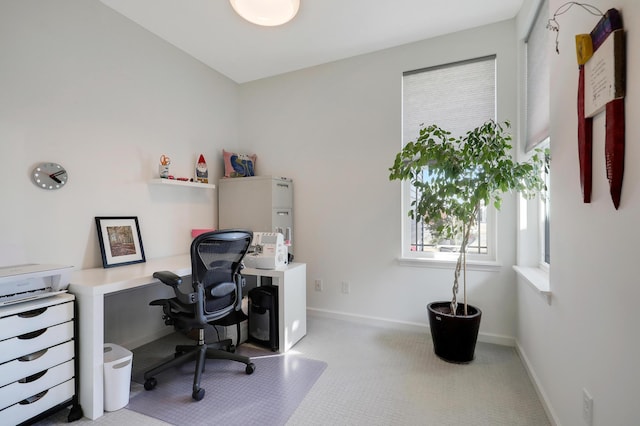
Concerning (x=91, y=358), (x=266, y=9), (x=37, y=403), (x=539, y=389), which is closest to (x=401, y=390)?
(x=539, y=389)

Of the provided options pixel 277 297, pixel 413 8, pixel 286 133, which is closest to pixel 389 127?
pixel 413 8

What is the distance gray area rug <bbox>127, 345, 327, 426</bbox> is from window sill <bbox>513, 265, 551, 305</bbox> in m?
1.51

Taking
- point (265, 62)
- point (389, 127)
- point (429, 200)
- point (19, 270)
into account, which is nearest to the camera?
point (19, 270)

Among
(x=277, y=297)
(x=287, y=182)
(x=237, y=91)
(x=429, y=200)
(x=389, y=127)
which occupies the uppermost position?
(x=237, y=91)

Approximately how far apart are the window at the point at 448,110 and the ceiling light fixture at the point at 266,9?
4.76ft

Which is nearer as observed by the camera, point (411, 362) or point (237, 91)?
point (411, 362)

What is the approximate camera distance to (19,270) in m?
1.61

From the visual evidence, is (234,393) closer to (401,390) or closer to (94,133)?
(401,390)

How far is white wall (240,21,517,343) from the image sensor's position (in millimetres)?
2598

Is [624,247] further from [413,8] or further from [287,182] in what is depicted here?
[287,182]

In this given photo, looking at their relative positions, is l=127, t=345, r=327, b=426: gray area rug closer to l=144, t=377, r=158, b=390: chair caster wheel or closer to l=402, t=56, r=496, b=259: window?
l=144, t=377, r=158, b=390: chair caster wheel

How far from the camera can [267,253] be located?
8.50 feet

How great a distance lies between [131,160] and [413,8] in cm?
264

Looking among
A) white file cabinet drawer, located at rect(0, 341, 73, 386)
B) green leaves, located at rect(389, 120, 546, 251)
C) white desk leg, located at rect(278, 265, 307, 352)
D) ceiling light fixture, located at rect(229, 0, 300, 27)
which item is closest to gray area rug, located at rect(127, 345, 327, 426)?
white desk leg, located at rect(278, 265, 307, 352)
